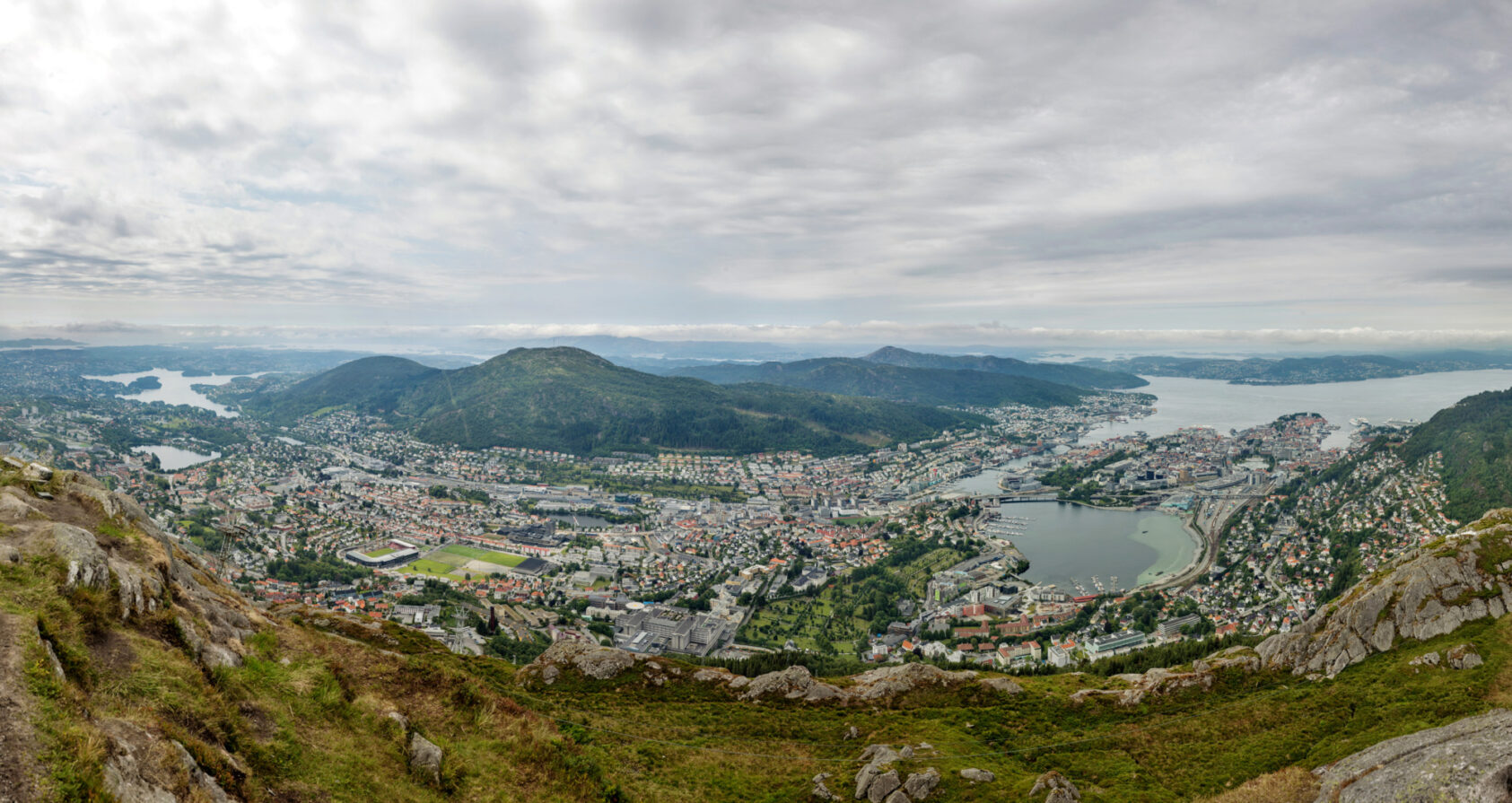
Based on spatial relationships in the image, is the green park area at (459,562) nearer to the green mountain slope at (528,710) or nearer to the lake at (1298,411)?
the green mountain slope at (528,710)

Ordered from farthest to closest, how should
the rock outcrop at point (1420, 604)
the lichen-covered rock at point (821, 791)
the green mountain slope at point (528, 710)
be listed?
the rock outcrop at point (1420, 604) < the lichen-covered rock at point (821, 791) < the green mountain slope at point (528, 710)

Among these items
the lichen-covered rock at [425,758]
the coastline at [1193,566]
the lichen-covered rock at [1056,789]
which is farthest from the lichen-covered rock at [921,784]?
the coastline at [1193,566]

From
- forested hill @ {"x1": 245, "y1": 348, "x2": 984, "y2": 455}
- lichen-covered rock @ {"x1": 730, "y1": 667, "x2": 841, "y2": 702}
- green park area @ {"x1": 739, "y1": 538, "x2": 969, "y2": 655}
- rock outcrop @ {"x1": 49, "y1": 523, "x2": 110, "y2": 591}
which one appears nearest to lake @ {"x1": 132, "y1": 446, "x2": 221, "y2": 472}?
forested hill @ {"x1": 245, "y1": 348, "x2": 984, "y2": 455}

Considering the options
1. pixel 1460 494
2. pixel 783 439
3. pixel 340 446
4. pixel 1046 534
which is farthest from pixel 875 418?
pixel 340 446

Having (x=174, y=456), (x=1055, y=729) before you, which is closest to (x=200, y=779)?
(x=1055, y=729)

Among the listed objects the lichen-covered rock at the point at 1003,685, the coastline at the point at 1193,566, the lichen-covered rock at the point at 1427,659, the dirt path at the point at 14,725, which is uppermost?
the dirt path at the point at 14,725

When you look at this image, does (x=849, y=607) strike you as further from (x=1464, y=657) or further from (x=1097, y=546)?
(x=1464, y=657)
